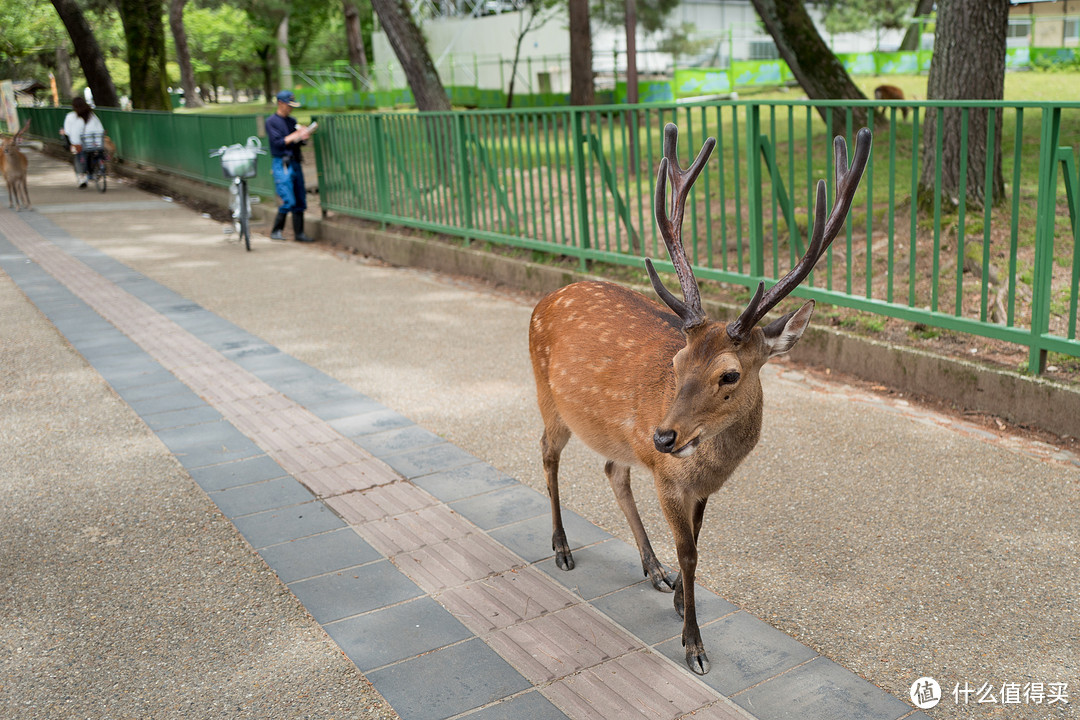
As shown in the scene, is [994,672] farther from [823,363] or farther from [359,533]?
[823,363]

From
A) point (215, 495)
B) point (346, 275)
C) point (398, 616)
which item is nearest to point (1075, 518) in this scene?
point (398, 616)

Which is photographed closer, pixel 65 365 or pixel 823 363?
pixel 823 363

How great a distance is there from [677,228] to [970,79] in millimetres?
5448

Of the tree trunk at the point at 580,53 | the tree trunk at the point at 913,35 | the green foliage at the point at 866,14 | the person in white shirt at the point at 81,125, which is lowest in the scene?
the person in white shirt at the point at 81,125

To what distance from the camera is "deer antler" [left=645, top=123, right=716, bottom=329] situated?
127 inches

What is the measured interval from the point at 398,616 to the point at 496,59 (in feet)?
124

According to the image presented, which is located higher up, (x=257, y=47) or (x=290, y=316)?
(x=257, y=47)

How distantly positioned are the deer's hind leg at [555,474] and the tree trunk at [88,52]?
26.1 meters

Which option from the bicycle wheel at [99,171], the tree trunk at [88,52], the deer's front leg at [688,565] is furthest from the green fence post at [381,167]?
the tree trunk at [88,52]

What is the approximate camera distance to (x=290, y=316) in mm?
9258

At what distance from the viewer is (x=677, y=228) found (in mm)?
3645

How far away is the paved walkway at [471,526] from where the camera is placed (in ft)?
11.0

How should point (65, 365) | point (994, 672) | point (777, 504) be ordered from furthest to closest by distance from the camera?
1. point (65, 365)
2. point (777, 504)
3. point (994, 672)

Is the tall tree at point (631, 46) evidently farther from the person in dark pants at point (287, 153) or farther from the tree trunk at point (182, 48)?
the tree trunk at point (182, 48)
